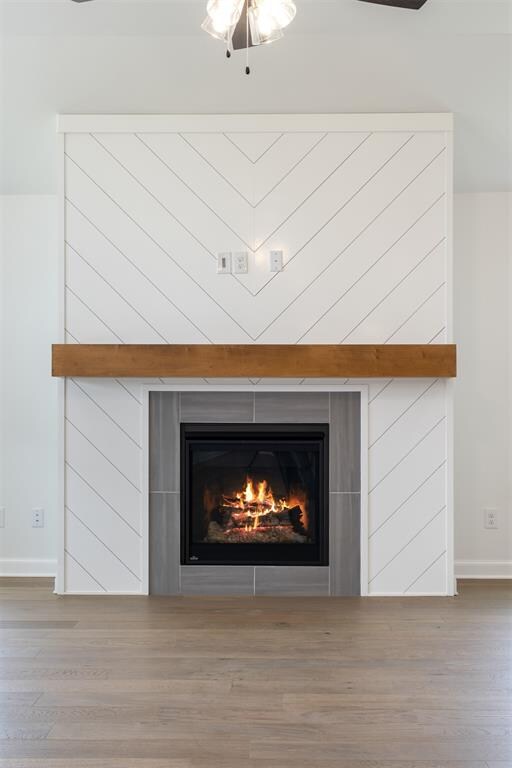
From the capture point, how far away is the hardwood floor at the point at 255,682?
1951 millimetres

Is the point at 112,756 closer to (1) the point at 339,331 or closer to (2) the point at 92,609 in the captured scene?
(2) the point at 92,609

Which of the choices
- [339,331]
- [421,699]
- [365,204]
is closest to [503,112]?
[365,204]

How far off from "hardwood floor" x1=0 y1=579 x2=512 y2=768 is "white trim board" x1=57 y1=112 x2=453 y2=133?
7.93 ft

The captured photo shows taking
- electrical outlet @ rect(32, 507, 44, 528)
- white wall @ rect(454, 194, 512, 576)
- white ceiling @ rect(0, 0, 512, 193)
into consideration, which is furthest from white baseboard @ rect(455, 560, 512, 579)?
electrical outlet @ rect(32, 507, 44, 528)

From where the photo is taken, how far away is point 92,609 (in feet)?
10.4

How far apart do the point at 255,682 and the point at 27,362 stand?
2.40 m

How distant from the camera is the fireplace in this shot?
3430 millimetres

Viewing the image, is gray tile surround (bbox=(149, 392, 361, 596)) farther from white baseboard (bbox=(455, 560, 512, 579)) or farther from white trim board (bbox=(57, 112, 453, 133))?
white trim board (bbox=(57, 112, 453, 133))

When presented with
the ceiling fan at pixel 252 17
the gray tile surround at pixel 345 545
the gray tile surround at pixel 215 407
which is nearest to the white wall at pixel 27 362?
the gray tile surround at pixel 215 407

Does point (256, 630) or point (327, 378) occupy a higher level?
point (327, 378)

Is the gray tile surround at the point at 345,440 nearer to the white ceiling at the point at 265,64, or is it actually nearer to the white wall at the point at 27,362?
the white ceiling at the point at 265,64

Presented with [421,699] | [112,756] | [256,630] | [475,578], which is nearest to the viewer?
[112,756]

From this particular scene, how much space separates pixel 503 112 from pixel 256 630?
9.14ft

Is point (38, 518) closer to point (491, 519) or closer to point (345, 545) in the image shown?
point (345, 545)
